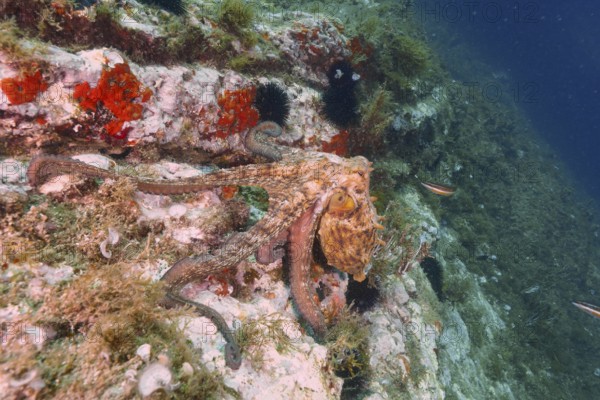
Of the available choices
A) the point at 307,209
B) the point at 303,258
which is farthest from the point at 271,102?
the point at 303,258

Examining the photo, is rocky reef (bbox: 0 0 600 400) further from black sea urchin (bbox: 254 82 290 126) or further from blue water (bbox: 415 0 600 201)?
blue water (bbox: 415 0 600 201)

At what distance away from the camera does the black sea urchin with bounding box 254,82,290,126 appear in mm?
5754

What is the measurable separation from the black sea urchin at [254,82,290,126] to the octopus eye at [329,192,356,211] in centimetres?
259

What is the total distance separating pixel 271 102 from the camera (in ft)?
19.1

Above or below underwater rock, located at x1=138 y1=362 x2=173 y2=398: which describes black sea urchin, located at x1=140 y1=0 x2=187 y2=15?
above

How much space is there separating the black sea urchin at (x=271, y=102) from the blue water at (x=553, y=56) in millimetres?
65597

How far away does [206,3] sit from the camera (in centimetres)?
623

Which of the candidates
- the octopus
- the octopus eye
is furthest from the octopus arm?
the octopus eye

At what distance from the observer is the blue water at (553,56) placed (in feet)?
213

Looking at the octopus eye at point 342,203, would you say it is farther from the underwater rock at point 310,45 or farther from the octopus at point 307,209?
the underwater rock at point 310,45

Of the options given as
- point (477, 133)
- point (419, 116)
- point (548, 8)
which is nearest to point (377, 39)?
point (419, 116)

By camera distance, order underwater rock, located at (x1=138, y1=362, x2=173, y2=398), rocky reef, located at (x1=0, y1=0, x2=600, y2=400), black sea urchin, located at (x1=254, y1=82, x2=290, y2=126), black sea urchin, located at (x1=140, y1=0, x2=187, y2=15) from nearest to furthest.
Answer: underwater rock, located at (x1=138, y1=362, x2=173, y2=398) → rocky reef, located at (x1=0, y1=0, x2=600, y2=400) → black sea urchin, located at (x1=140, y1=0, x2=187, y2=15) → black sea urchin, located at (x1=254, y1=82, x2=290, y2=126)

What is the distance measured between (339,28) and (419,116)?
417cm

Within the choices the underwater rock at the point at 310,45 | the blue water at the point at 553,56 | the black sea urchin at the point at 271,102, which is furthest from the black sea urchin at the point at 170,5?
the blue water at the point at 553,56
